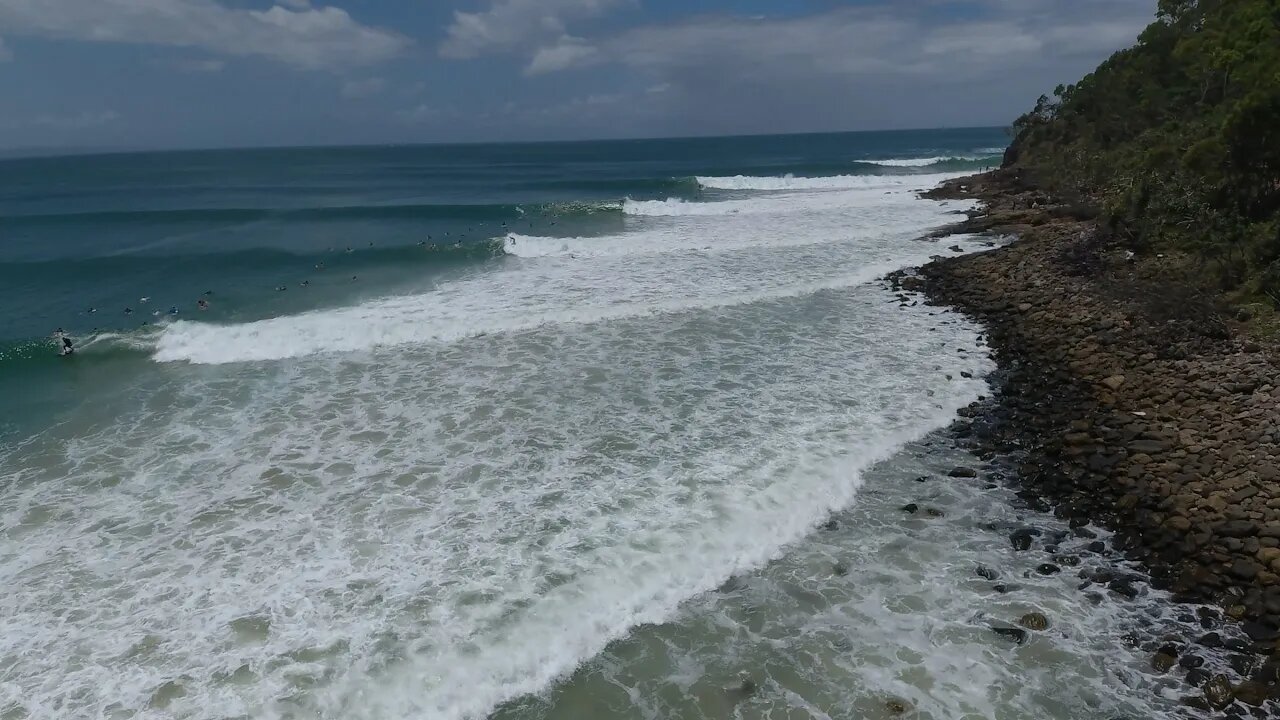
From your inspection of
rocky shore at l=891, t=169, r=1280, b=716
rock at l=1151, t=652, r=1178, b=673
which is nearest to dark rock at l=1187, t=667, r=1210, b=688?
rocky shore at l=891, t=169, r=1280, b=716

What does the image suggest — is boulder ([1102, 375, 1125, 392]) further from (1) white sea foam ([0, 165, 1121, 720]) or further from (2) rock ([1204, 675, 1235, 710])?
(2) rock ([1204, 675, 1235, 710])

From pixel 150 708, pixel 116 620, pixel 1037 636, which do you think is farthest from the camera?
pixel 116 620

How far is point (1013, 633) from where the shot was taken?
6.76 metres

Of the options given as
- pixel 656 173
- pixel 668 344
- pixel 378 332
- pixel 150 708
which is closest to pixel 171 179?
pixel 656 173

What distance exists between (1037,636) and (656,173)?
6938 cm

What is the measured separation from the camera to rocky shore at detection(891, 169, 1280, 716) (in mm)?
7156

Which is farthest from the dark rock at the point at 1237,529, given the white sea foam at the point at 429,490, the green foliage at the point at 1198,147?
the green foliage at the point at 1198,147

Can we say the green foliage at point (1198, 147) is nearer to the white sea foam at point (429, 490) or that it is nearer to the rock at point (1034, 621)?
the white sea foam at point (429, 490)

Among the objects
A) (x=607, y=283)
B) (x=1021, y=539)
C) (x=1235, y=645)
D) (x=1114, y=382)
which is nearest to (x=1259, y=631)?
(x=1235, y=645)

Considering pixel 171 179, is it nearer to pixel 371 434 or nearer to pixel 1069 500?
pixel 371 434

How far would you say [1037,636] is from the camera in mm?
6742

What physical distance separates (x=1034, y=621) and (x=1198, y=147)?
1526cm

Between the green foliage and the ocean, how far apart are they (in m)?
5.57

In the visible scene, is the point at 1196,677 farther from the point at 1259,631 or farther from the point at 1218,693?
the point at 1259,631
